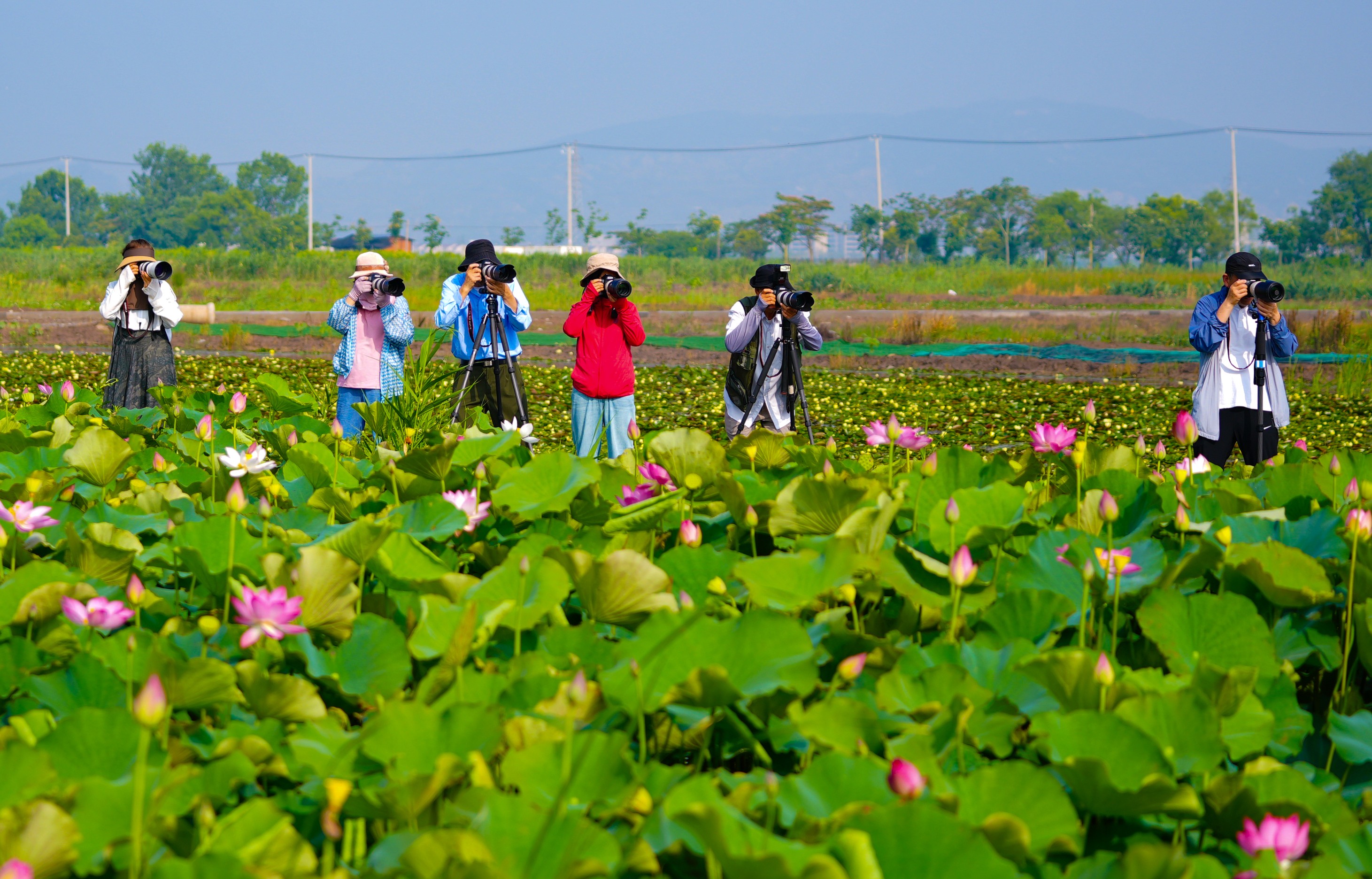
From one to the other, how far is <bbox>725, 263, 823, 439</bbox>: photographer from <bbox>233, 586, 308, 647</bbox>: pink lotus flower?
13.6 ft

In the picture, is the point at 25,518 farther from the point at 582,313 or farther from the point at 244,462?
the point at 582,313

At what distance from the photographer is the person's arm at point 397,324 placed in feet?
17.1

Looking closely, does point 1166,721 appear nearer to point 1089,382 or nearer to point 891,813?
point 891,813

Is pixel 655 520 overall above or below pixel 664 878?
above

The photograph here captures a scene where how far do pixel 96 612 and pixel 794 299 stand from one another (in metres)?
4.15

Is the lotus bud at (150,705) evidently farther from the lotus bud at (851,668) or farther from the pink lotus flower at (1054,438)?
the pink lotus flower at (1054,438)

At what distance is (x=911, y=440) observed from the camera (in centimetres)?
198

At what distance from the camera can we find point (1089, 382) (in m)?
12.0

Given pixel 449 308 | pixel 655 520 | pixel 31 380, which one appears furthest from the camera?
pixel 31 380

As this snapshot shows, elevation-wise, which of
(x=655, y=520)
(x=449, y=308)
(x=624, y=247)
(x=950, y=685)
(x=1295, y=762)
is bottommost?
(x=1295, y=762)

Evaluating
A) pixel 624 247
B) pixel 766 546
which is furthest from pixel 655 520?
pixel 624 247

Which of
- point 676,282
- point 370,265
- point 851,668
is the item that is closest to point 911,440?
point 851,668

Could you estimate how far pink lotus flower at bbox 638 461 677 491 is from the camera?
185 centimetres

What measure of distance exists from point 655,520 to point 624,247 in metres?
84.0
